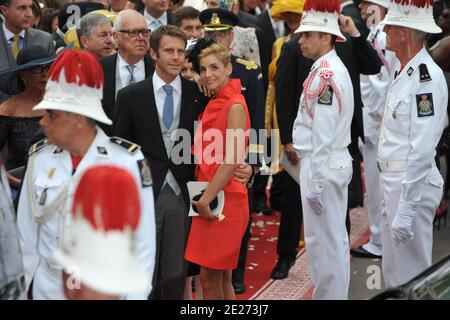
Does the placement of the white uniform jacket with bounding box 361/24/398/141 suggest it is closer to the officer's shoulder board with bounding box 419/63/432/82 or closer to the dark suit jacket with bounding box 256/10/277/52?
the dark suit jacket with bounding box 256/10/277/52

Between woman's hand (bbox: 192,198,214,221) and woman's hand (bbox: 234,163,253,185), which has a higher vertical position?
woman's hand (bbox: 234,163,253,185)

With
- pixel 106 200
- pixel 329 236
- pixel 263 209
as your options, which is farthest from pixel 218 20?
pixel 106 200

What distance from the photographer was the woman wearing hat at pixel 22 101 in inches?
266

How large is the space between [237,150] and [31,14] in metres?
3.14

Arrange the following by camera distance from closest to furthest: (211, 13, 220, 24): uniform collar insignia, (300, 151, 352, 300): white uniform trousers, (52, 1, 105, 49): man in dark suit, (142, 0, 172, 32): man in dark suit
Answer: (300, 151, 352, 300): white uniform trousers
(211, 13, 220, 24): uniform collar insignia
(52, 1, 105, 49): man in dark suit
(142, 0, 172, 32): man in dark suit

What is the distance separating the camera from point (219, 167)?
6.59m

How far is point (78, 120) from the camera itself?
4.72 metres

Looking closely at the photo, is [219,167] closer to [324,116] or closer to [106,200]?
[324,116]

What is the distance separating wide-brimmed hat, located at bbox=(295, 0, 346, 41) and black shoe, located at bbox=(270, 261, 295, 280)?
7.81ft

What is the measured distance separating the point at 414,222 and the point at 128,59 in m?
2.40

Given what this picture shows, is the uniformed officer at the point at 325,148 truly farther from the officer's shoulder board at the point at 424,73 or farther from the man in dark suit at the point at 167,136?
the man in dark suit at the point at 167,136

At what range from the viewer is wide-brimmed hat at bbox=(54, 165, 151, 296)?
349 centimetres

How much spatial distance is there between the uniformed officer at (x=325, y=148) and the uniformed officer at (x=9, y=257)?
2855 mm

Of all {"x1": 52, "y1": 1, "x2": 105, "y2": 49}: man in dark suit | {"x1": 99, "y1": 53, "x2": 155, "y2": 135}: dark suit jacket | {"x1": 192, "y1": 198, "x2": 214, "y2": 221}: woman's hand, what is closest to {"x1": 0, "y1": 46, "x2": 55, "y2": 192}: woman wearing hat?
{"x1": 99, "y1": 53, "x2": 155, "y2": 135}: dark suit jacket
